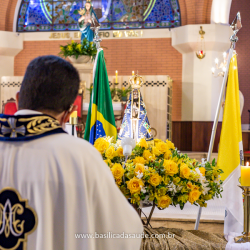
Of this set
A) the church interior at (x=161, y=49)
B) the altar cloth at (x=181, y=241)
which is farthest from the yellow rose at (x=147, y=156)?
the church interior at (x=161, y=49)

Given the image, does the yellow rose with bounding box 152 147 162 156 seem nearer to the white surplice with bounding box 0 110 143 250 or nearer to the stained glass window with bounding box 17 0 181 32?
the white surplice with bounding box 0 110 143 250

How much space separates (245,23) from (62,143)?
32.0 ft

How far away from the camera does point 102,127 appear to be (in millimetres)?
3701

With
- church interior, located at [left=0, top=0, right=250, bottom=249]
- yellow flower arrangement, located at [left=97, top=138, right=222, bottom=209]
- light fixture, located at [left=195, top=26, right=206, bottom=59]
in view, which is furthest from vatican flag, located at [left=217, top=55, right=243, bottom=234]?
light fixture, located at [left=195, top=26, right=206, bottom=59]

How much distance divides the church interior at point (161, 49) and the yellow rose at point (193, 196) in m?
6.51

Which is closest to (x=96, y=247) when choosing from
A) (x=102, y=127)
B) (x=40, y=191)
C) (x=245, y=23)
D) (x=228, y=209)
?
(x=40, y=191)

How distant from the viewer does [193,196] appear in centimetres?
191

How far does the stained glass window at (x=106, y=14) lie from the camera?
9.70 m

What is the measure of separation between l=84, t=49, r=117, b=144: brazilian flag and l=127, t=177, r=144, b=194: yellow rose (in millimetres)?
1797

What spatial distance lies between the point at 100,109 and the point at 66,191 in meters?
2.68

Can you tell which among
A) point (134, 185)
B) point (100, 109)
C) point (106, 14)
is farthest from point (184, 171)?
point (106, 14)

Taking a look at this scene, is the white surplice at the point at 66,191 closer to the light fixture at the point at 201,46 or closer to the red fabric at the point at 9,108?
the red fabric at the point at 9,108

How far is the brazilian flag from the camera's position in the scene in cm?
368

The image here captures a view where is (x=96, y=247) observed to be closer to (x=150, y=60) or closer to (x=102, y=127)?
(x=102, y=127)
